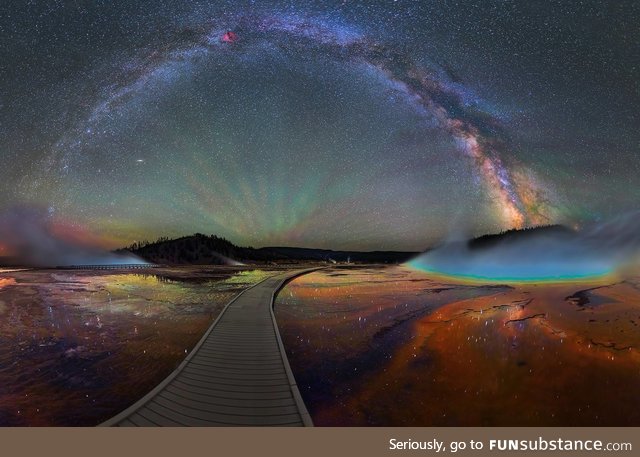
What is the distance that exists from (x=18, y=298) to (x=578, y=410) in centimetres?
3030

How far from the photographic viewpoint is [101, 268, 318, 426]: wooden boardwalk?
5.47m

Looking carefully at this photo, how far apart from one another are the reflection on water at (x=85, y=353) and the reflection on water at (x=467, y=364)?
14.5ft

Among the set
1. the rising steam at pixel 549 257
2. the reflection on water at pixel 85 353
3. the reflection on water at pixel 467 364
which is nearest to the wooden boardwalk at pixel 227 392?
the reflection on water at pixel 467 364

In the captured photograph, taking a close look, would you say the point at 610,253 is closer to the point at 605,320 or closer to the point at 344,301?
the point at 605,320

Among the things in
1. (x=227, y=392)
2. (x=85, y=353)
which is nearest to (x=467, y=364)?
(x=227, y=392)

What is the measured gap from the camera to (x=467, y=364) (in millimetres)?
10414

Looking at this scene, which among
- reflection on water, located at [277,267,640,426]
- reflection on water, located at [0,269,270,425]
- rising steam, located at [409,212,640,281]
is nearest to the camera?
reflection on water, located at [0,269,270,425]

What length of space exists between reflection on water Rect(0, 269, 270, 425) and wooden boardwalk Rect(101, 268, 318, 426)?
5.66ft

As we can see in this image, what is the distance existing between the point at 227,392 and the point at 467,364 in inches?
316

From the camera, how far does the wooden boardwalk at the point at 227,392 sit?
5.47 metres

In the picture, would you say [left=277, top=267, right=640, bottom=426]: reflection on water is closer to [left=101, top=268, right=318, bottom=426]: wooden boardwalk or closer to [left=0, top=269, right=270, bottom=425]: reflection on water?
[left=101, top=268, right=318, bottom=426]: wooden boardwalk

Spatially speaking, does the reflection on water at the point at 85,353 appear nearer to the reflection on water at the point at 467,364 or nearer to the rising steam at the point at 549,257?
the reflection on water at the point at 467,364

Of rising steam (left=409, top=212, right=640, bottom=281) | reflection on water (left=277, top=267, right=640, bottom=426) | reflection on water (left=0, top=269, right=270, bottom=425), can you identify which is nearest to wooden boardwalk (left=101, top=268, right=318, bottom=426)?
reflection on water (left=277, top=267, right=640, bottom=426)
